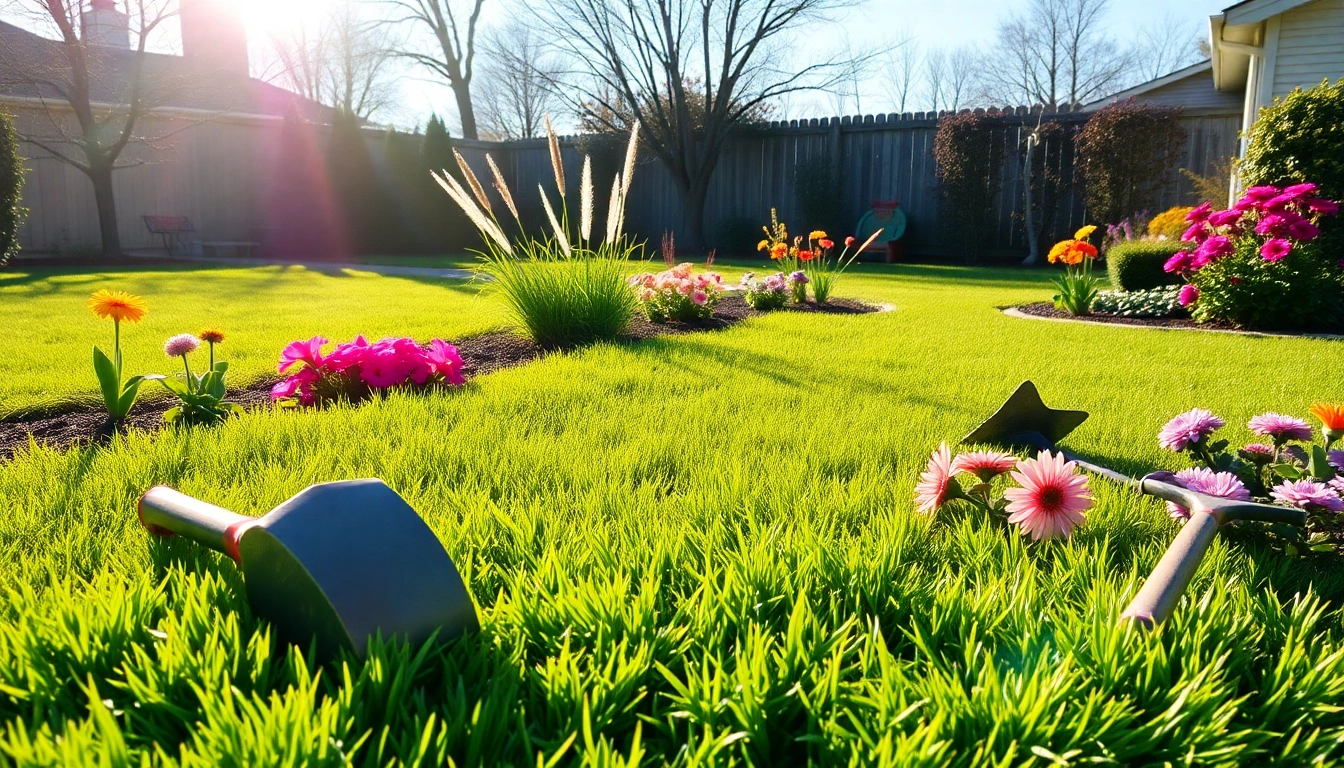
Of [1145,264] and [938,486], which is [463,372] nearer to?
[938,486]

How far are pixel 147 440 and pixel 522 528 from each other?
143cm

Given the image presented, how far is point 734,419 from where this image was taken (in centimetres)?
274

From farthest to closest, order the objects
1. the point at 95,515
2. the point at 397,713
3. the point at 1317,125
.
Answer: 1. the point at 1317,125
2. the point at 95,515
3. the point at 397,713

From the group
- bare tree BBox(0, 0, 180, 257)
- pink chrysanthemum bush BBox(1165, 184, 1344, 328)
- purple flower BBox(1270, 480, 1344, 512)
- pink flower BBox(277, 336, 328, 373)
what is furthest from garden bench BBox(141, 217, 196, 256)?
purple flower BBox(1270, 480, 1344, 512)

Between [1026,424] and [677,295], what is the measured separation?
3.34 metres

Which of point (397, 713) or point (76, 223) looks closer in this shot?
point (397, 713)

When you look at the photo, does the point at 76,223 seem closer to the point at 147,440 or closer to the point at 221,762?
the point at 147,440

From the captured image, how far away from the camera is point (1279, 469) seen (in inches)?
69.9

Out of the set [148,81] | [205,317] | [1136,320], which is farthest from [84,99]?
[1136,320]

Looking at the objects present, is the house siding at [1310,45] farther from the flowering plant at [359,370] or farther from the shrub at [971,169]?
the flowering plant at [359,370]

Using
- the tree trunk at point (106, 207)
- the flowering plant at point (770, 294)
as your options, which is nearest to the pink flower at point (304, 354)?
the flowering plant at point (770, 294)

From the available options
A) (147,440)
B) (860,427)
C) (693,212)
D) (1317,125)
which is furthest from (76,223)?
(1317,125)

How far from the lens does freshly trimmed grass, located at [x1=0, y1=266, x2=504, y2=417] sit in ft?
12.0

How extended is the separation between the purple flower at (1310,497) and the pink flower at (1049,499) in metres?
0.40
